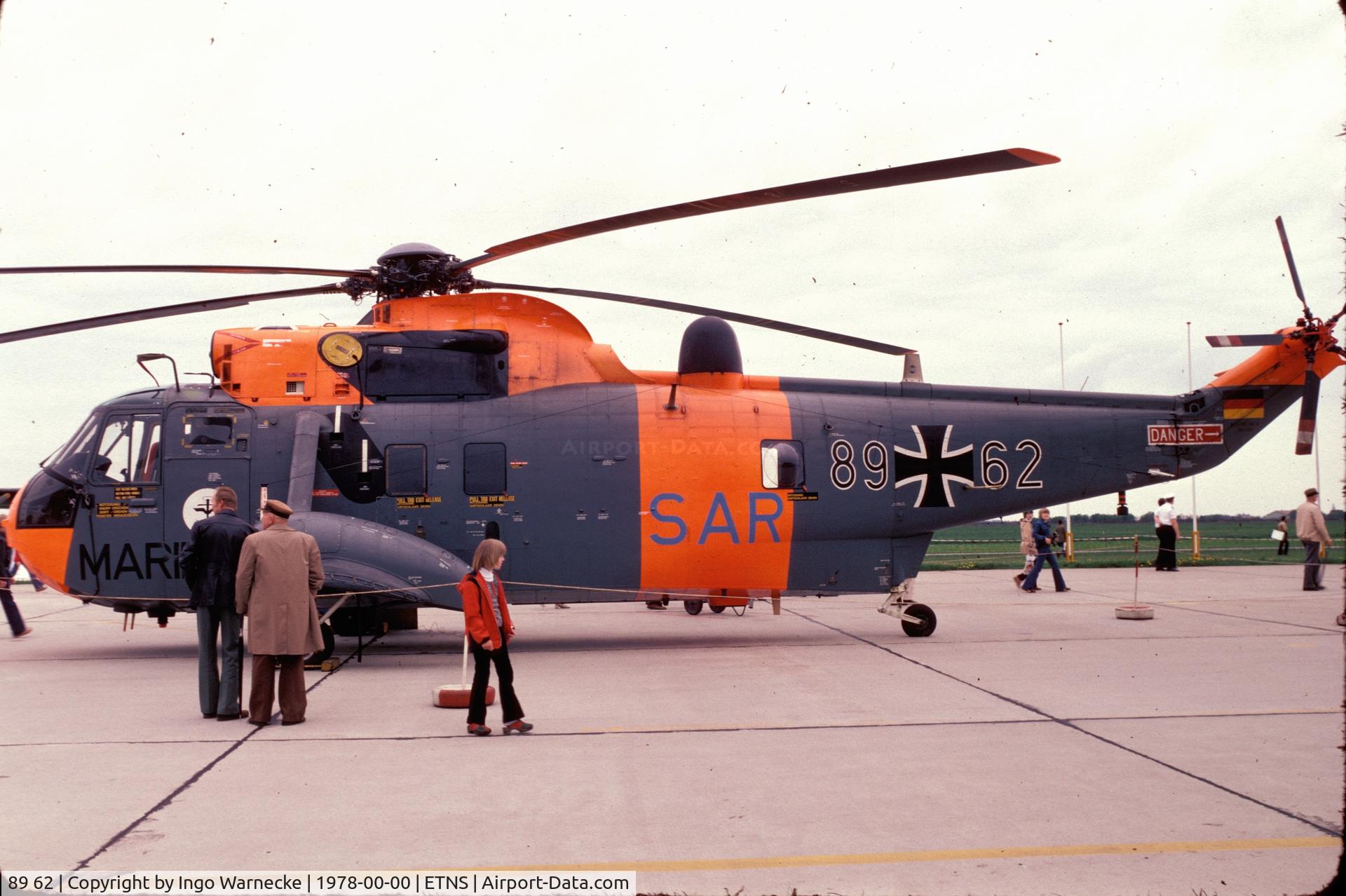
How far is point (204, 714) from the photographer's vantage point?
28.5ft

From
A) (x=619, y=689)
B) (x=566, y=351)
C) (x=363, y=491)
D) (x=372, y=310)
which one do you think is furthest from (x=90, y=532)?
(x=619, y=689)

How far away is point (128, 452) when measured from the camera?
12.4 meters

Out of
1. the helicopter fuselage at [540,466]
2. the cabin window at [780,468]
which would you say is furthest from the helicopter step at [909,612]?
the cabin window at [780,468]

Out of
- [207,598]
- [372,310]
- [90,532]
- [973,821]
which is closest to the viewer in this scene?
[973,821]

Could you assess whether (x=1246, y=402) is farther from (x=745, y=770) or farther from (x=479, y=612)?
(x=479, y=612)

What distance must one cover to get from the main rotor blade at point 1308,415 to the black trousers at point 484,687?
10.8m

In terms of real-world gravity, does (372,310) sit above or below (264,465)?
above

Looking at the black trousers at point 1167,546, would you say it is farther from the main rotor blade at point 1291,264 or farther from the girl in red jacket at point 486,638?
the girl in red jacket at point 486,638

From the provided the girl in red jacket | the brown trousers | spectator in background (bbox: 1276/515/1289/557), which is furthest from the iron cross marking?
spectator in background (bbox: 1276/515/1289/557)

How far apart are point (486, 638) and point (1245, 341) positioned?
37.5ft

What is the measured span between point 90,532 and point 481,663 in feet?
23.1

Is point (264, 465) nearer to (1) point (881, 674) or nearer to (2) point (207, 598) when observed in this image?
(2) point (207, 598)

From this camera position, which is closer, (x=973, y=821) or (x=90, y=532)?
(x=973, y=821)

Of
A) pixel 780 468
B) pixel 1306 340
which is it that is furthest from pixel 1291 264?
pixel 780 468
